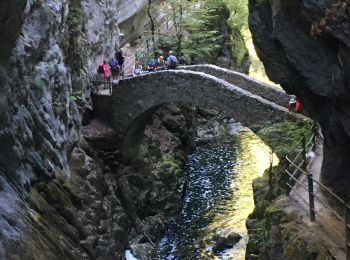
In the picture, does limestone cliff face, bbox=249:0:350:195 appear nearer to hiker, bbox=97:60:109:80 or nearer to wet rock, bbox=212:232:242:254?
wet rock, bbox=212:232:242:254

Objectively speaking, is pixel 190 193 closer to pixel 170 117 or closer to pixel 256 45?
pixel 170 117

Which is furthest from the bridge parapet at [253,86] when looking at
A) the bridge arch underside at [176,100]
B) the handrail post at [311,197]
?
the handrail post at [311,197]

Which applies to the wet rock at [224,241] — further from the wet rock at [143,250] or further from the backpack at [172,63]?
the backpack at [172,63]

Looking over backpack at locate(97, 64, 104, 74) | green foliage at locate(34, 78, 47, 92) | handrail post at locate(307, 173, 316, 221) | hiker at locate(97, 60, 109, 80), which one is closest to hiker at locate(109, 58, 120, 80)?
hiker at locate(97, 60, 109, 80)

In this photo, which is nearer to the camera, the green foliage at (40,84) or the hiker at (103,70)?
the green foliage at (40,84)

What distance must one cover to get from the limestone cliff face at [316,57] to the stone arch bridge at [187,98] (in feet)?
18.7

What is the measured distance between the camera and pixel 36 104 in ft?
45.6

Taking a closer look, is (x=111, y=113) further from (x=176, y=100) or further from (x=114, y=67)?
(x=176, y=100)

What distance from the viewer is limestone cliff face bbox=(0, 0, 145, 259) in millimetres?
10539

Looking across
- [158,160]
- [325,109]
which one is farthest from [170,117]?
[325,109]

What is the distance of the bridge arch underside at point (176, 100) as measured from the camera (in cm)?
1662

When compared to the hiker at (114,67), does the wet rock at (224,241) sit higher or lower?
lower

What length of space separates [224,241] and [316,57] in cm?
1021

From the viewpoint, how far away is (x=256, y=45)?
10.1 meters
